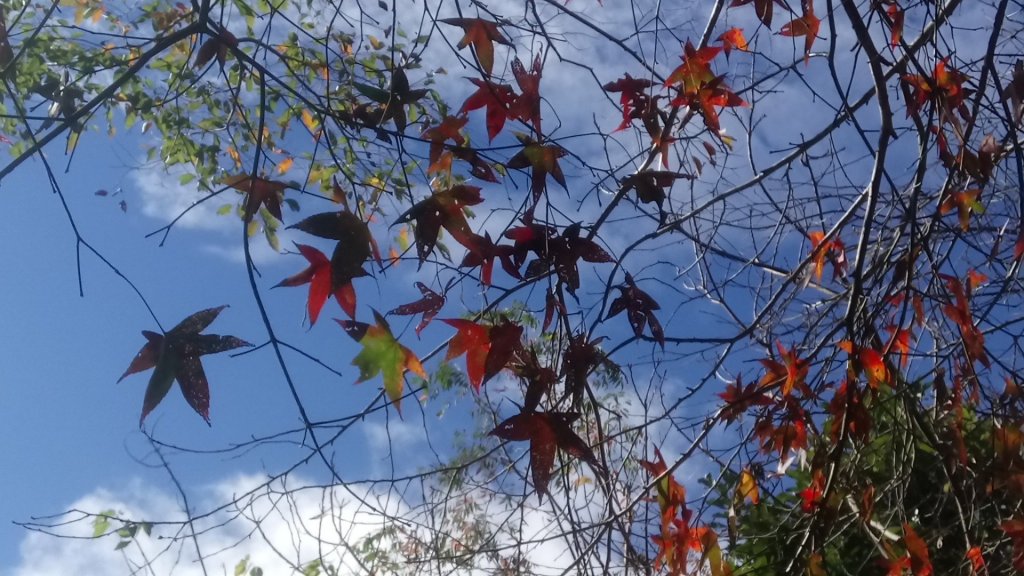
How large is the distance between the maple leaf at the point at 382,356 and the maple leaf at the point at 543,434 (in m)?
0.19

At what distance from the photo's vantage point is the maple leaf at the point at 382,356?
5.02 feet

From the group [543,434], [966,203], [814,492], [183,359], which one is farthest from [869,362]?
[183,359]

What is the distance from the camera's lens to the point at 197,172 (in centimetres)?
396

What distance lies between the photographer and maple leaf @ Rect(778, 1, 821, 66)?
2262 mm

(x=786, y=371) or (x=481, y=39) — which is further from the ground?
(x=481, y=39)

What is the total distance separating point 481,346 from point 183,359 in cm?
51

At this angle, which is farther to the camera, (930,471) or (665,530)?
(930,471)

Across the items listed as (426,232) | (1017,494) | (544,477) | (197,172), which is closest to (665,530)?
(1017,494)

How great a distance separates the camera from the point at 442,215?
1.61 meters

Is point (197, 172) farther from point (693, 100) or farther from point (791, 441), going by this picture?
point (791, 441)

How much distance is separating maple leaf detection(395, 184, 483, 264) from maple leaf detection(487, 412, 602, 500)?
0.34 m

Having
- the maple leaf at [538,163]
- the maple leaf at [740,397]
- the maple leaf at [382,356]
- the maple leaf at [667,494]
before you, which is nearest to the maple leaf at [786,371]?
the maple leaf at [740,397]

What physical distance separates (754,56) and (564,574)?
5.08 ft

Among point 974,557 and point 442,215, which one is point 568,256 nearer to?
point 442,215
